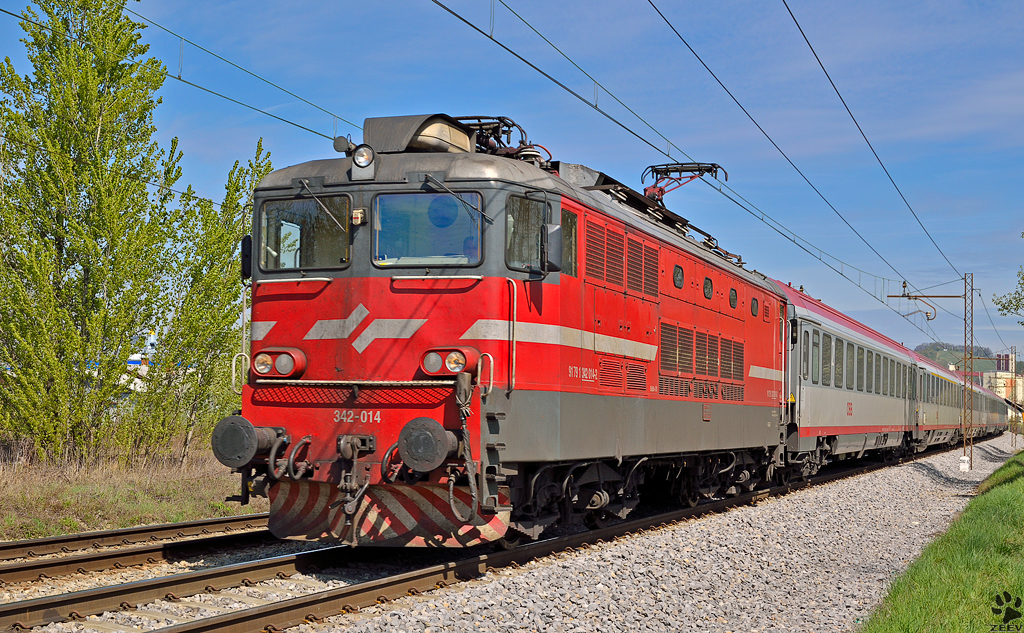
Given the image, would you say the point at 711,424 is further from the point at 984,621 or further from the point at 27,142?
the point at 27,142

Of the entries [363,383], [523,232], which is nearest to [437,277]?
[523,232]

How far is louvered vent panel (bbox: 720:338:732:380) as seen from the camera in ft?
44.8

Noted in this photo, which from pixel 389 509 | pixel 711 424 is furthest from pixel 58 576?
pixel 711 424

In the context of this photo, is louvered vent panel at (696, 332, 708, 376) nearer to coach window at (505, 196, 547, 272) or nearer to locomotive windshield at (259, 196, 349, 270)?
coach window at (505, 196, 547, 272)

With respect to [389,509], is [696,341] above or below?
above

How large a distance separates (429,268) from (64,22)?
8.92m

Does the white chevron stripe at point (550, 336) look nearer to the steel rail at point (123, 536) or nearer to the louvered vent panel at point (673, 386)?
the louvered vent panel at point (673, 386)

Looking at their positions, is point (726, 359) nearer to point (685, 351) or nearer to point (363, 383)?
point (685, 351)

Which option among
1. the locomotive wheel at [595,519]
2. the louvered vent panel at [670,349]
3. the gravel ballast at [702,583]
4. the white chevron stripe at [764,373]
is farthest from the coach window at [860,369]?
the locomotive wheel at [595,519]

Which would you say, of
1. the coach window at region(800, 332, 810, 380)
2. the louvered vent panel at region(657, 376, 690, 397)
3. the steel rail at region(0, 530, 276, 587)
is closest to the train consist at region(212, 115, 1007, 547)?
the louvered vent panel at region(657, 376, 690, 397)

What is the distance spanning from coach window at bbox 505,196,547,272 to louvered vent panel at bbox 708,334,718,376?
16.9 ft

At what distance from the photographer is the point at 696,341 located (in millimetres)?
12586

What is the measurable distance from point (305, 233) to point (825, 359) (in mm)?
14638

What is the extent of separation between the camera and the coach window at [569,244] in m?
9.00
